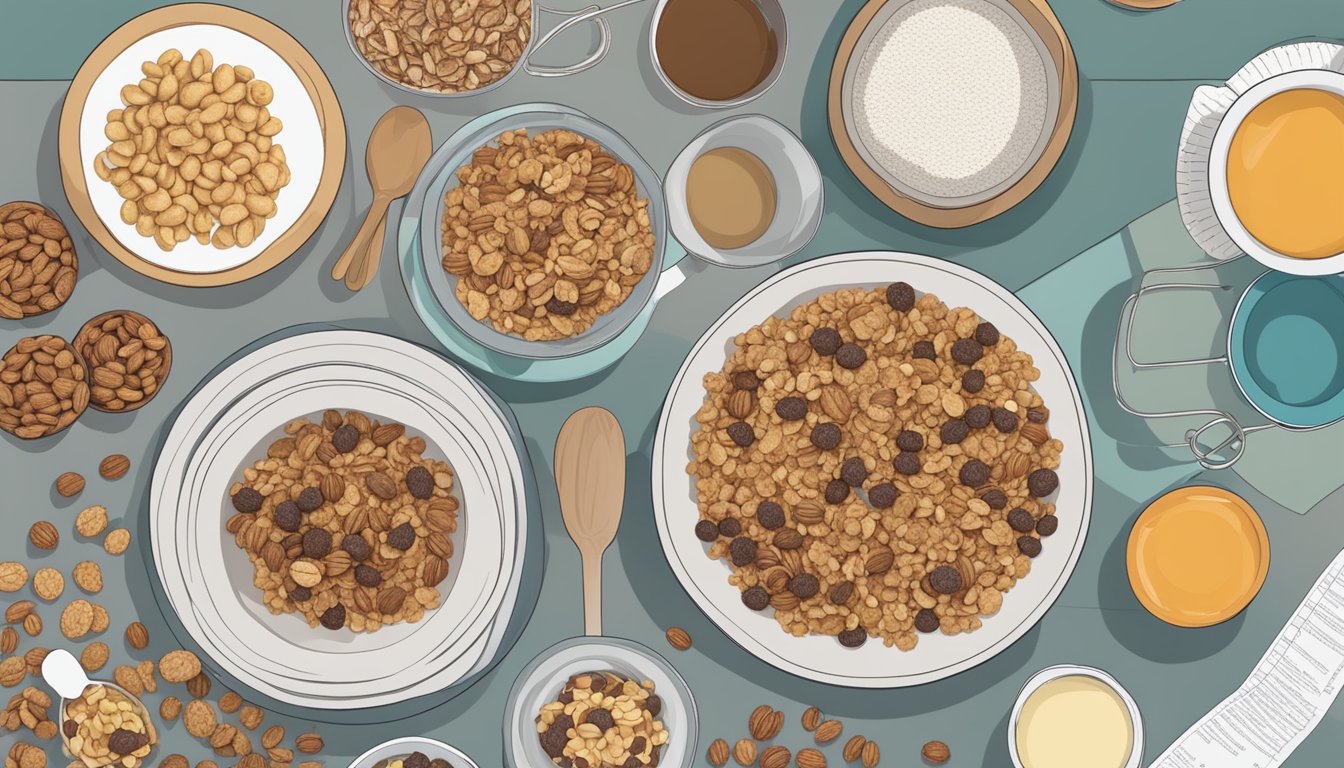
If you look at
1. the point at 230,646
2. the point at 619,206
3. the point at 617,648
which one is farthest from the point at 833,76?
the point at 230,646

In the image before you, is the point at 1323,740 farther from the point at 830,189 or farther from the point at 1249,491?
the point at 830,189

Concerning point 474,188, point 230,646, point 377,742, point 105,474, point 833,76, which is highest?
point 833,76

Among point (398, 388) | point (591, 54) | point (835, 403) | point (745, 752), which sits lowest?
point (745, 752)

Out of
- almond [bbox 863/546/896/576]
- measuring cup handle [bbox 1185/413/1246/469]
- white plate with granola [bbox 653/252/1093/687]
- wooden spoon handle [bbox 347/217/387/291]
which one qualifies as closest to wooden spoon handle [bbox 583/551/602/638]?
white plate with granola [bbox 653/252/1093/687]

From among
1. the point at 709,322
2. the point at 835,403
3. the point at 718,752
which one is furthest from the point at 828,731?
the point at 709,322

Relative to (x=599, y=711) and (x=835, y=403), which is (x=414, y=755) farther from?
(x=835, y=403)
